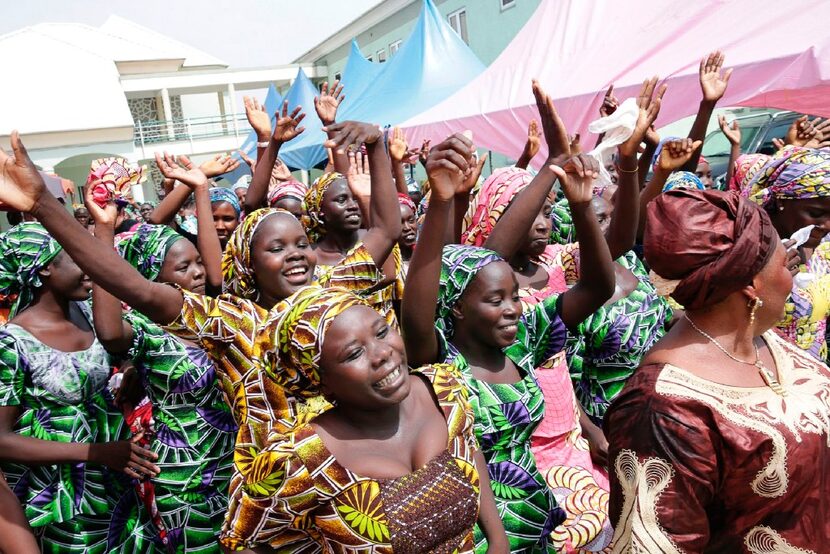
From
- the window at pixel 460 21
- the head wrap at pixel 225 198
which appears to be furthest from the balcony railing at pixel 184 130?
the head wrap at pixel 225 198

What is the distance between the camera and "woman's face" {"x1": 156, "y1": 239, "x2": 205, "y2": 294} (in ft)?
10.8

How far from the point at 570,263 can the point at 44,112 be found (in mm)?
23123

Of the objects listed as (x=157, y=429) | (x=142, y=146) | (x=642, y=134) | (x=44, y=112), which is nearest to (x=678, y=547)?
(x=642, y=134)

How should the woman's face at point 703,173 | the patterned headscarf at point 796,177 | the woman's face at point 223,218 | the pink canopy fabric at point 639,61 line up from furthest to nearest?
the woman's face at point 703,173 → the woman's face at point 223,218 → the pink canopy fabric at point 639,61 → the patterned headscarf at point 796,177

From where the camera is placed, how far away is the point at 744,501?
1.57 m

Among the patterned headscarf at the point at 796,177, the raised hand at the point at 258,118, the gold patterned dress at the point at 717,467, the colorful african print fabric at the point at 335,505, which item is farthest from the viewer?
the raised hand at the point at 258,118

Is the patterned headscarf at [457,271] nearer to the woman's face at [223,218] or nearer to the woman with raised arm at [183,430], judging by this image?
the woman with raised arm at [183,430]

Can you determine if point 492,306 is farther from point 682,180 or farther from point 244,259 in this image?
point 682,180

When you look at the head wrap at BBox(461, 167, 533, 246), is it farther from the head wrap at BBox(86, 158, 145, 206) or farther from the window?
the window

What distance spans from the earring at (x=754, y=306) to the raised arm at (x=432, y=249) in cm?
102

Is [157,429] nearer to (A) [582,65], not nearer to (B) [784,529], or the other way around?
(B) [784,529]

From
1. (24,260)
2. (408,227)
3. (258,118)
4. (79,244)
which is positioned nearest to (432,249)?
(79,244)

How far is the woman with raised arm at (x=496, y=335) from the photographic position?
7.80ft

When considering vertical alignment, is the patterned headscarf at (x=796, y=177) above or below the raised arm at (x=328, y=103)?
below
